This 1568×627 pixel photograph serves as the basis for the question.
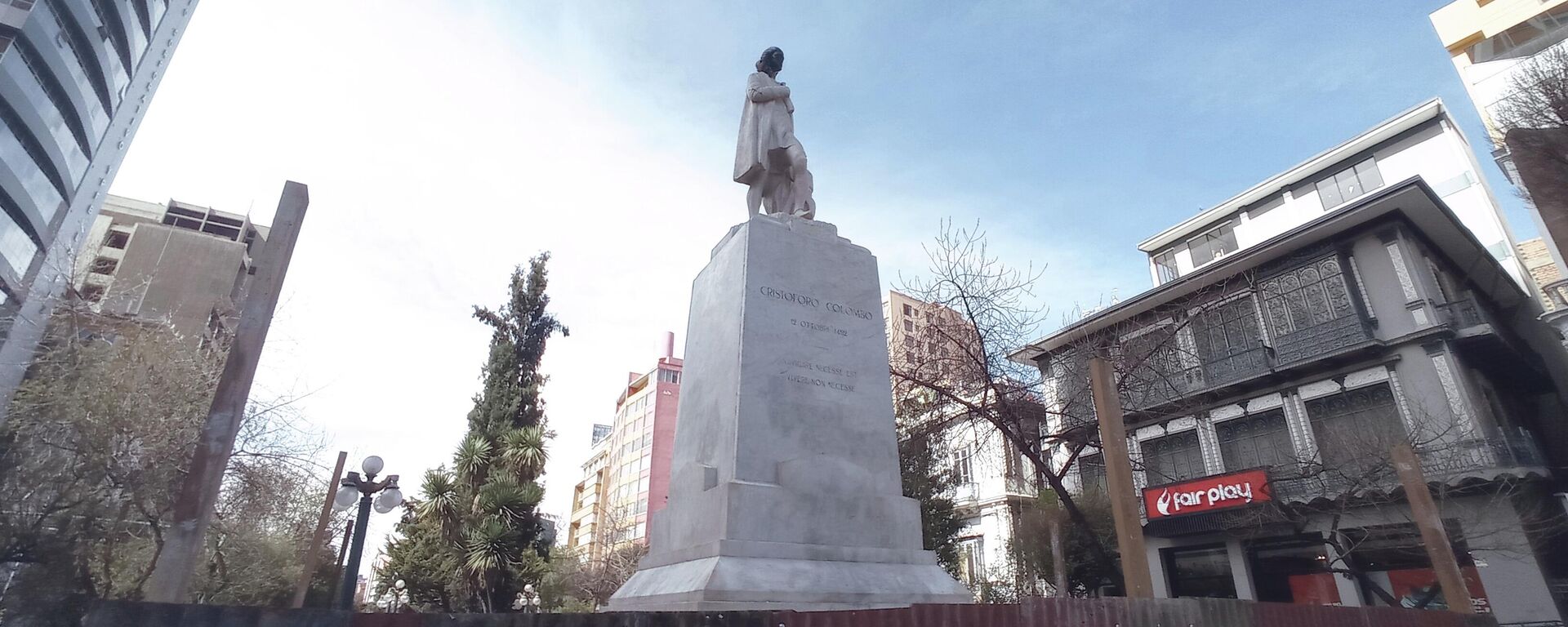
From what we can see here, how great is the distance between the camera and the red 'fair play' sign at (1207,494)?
59.7 ft

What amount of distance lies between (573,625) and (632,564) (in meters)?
29.6

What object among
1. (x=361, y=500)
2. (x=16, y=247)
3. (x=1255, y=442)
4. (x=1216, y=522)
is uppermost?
(x=16, y=247)

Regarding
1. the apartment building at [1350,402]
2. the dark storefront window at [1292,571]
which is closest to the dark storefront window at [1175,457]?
the apartment building at [1350,402]

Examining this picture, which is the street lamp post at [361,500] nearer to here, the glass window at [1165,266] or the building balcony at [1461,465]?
the building balcony at [1461,465]

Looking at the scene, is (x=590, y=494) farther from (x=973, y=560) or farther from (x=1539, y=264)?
(x=1539, y=264)

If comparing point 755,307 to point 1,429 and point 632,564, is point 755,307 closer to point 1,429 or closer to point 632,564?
point 1,429

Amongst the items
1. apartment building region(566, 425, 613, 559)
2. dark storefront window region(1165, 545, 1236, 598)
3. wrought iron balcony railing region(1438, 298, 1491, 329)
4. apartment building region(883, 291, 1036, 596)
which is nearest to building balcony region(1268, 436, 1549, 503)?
wrought iron balcony railing region(1438, 298, 1491, 329)

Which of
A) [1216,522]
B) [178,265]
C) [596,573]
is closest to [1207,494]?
[1216,522]

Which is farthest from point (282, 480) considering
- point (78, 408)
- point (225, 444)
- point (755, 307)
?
point (225, 444)

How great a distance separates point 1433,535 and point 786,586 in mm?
8345

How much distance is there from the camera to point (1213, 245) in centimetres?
3028

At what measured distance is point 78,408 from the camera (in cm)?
1022

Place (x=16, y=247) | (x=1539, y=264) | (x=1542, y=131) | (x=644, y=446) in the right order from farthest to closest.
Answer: (x=644, y=446) → (x=16, y=247) → (x=1539, y=264) → (x=1542, y=131)

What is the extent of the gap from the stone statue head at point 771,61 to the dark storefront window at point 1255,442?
60.1 feet
